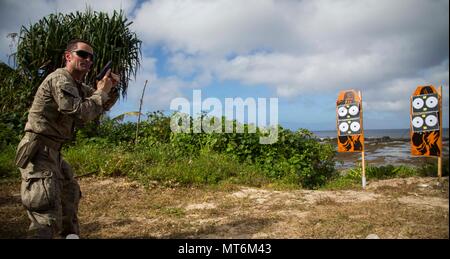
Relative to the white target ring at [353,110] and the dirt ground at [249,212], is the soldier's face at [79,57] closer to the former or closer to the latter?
the dirt ground at [249,212]

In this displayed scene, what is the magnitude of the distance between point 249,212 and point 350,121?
10.3 ft

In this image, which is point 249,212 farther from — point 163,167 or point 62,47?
point 62,47

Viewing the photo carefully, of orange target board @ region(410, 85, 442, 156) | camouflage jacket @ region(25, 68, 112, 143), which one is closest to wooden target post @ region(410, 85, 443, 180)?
orange target board @ region(410, 85, 442, 156)

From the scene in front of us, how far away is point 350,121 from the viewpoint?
6.18 m

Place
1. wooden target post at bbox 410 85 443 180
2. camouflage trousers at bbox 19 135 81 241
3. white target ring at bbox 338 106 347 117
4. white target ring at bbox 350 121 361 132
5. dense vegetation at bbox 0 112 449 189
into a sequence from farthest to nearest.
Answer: white target ring at bbox 338 106 347 117, white target ring at bbox 350 121 361 132, dense vegetation at bbox 0 112 449 189, wooden target post at bbox 410 85 443 180, camouflage trousers at bbox 19 135 81 241

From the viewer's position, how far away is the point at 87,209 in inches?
171

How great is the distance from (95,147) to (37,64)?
3404mm

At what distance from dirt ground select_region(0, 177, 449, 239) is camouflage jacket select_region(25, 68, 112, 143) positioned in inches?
53.1

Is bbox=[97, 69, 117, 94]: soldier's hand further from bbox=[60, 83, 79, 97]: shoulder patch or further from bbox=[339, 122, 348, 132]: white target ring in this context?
bbox=[339, 122, 348, 132]: white target ring

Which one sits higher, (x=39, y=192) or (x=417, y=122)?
(x=417, y=122)

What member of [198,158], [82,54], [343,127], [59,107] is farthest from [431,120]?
[59,107]

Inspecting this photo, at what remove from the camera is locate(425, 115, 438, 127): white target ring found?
5.52m

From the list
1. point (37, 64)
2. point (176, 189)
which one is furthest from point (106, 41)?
point (176, 189)
